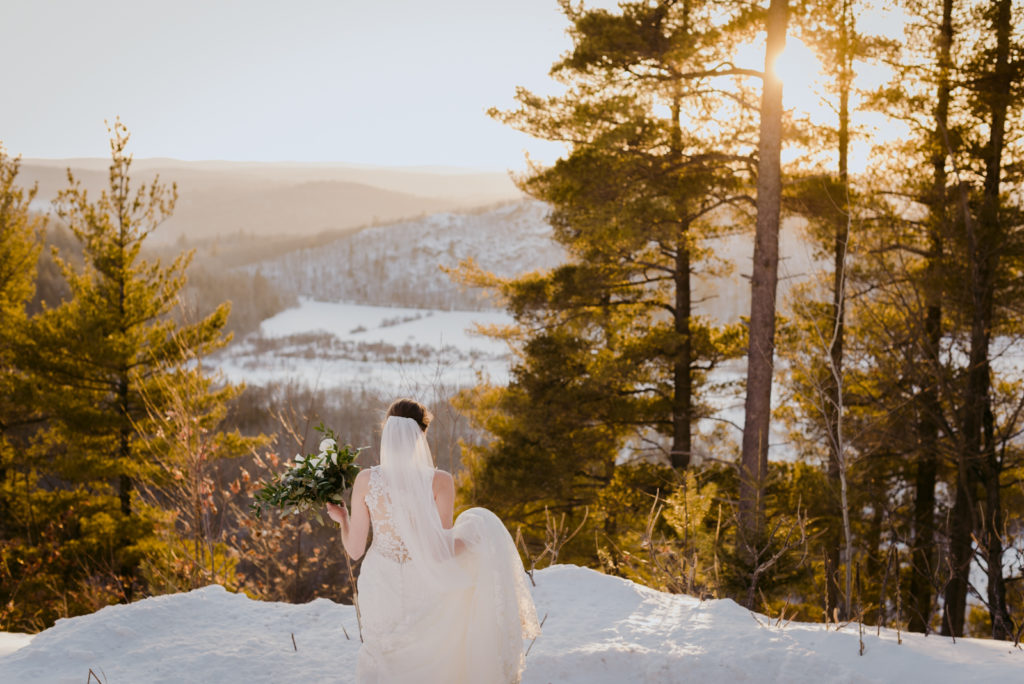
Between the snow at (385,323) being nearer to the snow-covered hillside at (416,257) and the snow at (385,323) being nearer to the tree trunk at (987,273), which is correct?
the snow-covered hillside at (416,257)

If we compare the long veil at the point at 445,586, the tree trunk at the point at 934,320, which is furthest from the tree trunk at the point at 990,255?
the long veil at the point at 445,586

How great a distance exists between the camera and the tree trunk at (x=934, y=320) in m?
9.32

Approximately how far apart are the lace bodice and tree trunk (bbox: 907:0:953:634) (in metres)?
8.03

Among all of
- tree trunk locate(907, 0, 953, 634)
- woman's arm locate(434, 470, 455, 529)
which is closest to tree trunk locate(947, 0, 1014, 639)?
tree trunk locate(907, 0, 953, 634)

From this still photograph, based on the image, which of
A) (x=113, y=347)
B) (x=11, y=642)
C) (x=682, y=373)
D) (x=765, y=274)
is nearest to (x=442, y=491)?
(x=11, y=642)

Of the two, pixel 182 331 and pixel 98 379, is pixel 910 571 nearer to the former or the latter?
pixel 182 331

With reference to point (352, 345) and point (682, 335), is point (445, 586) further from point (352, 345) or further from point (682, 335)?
point (352, 345)

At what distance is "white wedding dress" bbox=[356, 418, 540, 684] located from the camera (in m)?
3.46

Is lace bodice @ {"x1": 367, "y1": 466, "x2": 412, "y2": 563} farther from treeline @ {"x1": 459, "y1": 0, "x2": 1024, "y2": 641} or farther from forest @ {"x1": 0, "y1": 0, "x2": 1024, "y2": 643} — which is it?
forest @ {"x1": 0, "y1": 0, "x2": 1024, "y2": 643}

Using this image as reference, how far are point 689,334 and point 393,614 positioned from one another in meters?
9.21

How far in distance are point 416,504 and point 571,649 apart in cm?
169

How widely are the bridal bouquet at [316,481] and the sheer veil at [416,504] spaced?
1.43 feet

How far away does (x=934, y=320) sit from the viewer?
34.9 ft

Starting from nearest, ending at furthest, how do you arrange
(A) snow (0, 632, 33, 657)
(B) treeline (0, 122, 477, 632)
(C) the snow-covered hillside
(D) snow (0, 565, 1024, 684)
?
(D) snow (0, 565, 1024, 684), (A) snow (0, 632, 33, 657), (B) treeline (0, 122, 477, 632), (C) the snow-covered hillside
